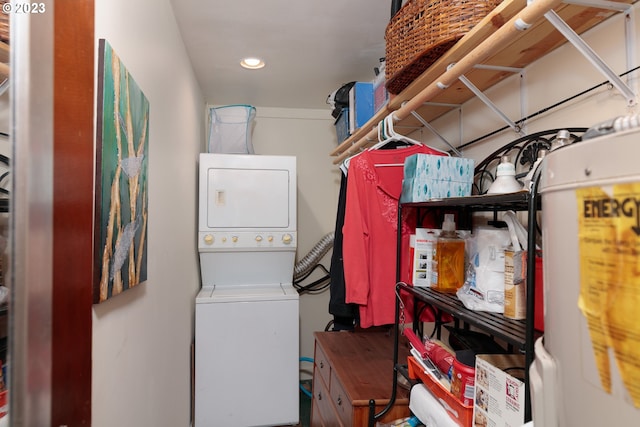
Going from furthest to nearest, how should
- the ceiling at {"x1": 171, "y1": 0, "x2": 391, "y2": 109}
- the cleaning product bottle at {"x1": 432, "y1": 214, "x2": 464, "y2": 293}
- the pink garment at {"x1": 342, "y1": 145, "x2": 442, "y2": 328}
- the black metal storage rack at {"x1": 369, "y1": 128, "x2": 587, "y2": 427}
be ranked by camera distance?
1. the ceiling at {"x1": 171, "y1": 0, "x2": 391, "y2": 109}
2. the pink garment at {"x1": 342, "y1": 145, "x2": 442, "y2": 328}
3. the cleaning product bottle at {"x1": 432, "y1": 214, "x2": 464, "y2": 293}
4. the black metal storage rack at {"x1": 369, "y1": 128, "x2": 587, "y2": 427}

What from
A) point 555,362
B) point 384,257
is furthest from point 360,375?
→ point 555,362

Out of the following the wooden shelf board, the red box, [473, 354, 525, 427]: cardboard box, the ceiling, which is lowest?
the red box

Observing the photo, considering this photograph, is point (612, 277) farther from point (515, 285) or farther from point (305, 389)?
point (305, 389)

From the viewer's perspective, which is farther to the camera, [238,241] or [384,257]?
[238,241]

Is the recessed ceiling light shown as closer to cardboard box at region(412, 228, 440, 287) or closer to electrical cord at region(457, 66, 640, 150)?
electrical cord at region(457, 66, 640, 150)

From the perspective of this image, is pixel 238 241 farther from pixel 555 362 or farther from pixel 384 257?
pixel 555 362

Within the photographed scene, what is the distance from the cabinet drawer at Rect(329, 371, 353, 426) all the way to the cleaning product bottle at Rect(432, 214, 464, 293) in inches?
23.0

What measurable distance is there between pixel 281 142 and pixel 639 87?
264cm

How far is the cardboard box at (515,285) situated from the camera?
31.4 inches

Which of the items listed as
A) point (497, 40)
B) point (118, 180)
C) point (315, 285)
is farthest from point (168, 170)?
point (315, 285)

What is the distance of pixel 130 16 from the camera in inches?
44.6

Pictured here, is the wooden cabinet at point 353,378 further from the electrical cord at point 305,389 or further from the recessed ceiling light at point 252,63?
the recessed ceiling light at point 252,63

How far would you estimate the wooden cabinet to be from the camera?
131 cm

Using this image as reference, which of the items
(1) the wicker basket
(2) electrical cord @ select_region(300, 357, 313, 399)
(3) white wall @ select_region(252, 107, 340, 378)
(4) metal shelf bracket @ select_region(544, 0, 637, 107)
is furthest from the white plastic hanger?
(2) electrical cord @ select_region(300, 357, 313, 399)
